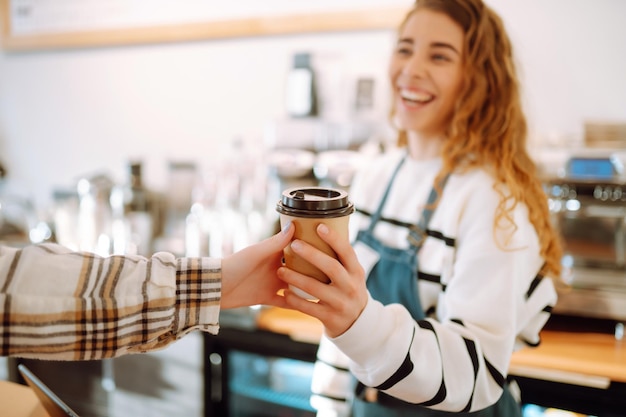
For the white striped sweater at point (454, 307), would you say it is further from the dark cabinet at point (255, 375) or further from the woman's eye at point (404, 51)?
the dark cabinet at point (255, 375)

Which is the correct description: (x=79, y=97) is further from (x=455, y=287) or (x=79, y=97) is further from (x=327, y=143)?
(x=455, y=287)

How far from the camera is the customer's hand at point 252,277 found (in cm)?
90

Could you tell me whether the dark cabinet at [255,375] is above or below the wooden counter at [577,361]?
below

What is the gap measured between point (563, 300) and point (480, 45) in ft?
3.29

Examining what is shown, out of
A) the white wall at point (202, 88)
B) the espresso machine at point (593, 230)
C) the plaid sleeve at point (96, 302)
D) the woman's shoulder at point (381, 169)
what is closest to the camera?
the plaid sleeve at point (96, 302)

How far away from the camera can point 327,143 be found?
2271 millimetres

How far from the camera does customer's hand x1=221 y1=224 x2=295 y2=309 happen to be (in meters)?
0.90

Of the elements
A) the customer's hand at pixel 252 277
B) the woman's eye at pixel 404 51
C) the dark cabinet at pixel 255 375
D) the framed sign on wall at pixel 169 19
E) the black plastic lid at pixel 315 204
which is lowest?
the dark cabinet at pixel 255 375

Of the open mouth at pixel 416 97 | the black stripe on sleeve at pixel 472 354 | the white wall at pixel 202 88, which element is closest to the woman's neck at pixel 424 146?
the open mouth at pixel 416 97

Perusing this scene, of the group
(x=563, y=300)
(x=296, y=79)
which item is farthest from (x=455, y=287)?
(x=296, y=79)

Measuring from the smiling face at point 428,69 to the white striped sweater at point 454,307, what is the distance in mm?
127

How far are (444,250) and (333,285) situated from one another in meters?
0.42

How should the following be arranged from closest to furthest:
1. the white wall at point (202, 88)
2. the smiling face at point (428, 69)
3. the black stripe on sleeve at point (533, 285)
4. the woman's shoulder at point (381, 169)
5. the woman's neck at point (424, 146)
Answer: the black stripe on sleeve at point (533, 285) < the smiling face at point (428, 69) < the woman's neck at point (424, 146) < the woman's shoulder at point (381, 169) < the white wall at point (202, 88)

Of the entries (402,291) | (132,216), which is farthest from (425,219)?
(132,216)
